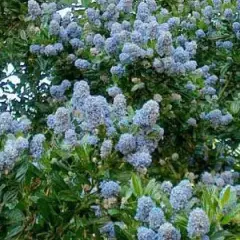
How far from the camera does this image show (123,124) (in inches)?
84.0

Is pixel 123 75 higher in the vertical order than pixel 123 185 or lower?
lower

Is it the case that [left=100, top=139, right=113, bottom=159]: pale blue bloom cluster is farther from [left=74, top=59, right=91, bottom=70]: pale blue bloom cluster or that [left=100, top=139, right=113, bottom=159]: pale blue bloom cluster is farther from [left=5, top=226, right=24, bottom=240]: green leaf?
[left=74, top=59, right=91, bottom=70]: pale blue bloom cluster

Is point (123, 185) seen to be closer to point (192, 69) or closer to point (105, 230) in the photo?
point (105, 230)

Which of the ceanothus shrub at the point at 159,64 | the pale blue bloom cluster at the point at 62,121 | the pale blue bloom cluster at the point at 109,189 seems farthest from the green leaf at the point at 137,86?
the pale blue bloom cluster at the point at 109,189

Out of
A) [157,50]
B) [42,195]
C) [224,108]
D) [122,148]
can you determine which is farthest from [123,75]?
[42,195]

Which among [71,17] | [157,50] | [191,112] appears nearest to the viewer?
[157,50]

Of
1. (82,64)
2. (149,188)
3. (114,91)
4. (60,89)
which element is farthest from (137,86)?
(149,188)

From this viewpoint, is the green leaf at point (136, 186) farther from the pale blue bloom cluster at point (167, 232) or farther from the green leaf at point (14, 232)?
the green leaf at point (14, 232)

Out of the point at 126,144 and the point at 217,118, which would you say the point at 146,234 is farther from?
the point at 217,118

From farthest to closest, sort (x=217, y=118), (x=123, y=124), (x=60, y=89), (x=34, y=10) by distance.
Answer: (x=34, y=10)
(x=60, y=89)
(x=217, y=118)
(x=123, y=124)

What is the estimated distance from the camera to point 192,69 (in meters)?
2.89

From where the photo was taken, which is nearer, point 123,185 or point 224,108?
point 123,185

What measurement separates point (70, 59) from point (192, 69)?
0.63 metres

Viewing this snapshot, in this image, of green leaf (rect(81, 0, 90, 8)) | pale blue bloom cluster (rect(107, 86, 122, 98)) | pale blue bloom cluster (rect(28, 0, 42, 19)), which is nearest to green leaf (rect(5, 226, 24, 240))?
pale blue bloom cluster (rect(107, 86, 122, 98))
